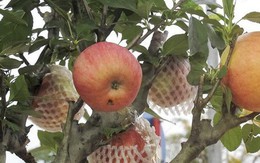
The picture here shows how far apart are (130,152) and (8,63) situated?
26 cm

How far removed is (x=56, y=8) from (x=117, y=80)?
0.17m

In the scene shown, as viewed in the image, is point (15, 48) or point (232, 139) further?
point (232, 139)

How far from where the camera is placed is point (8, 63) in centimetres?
93

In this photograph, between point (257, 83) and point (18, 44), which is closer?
point (257, 83)

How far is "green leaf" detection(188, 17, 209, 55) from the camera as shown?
2.72ft

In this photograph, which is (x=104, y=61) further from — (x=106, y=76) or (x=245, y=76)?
(x=245, y=76)

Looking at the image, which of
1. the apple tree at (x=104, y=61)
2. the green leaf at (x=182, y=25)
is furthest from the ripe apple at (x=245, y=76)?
the green leaf at (x=182, y=25)

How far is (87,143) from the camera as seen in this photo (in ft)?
2.86

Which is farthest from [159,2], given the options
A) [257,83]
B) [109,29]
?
[257,83]

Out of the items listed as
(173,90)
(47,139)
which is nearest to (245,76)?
(173,90)

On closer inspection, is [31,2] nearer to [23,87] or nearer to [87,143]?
[23,87]

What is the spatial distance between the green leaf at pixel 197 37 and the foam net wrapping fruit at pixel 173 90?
154mm

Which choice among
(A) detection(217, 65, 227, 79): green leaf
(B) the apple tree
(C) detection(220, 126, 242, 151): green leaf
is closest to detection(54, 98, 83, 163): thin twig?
(B) the apple tree

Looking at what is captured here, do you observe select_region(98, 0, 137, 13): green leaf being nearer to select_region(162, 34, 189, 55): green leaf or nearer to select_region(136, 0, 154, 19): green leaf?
select_region(136, 0, 154, 19): green leaf
